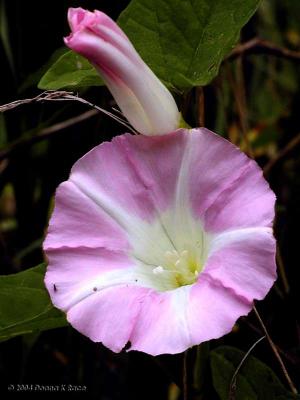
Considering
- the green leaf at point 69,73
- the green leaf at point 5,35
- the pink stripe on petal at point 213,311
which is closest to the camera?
the pink stripe on petal at point 213,311

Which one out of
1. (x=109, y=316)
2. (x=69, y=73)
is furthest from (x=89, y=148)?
(x=109, y=316)

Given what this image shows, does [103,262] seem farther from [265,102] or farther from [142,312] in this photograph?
[265,102]

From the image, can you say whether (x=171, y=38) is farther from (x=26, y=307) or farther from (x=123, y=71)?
(x=26, y=307)

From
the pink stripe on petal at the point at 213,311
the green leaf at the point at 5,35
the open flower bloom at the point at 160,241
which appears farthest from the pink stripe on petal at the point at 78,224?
the green leaf at the point at 5,35

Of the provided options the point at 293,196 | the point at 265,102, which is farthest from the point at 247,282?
the point at 265,102

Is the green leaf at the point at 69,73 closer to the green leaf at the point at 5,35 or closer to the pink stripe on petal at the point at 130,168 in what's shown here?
the pink stripe on petal at the point at 130,168
